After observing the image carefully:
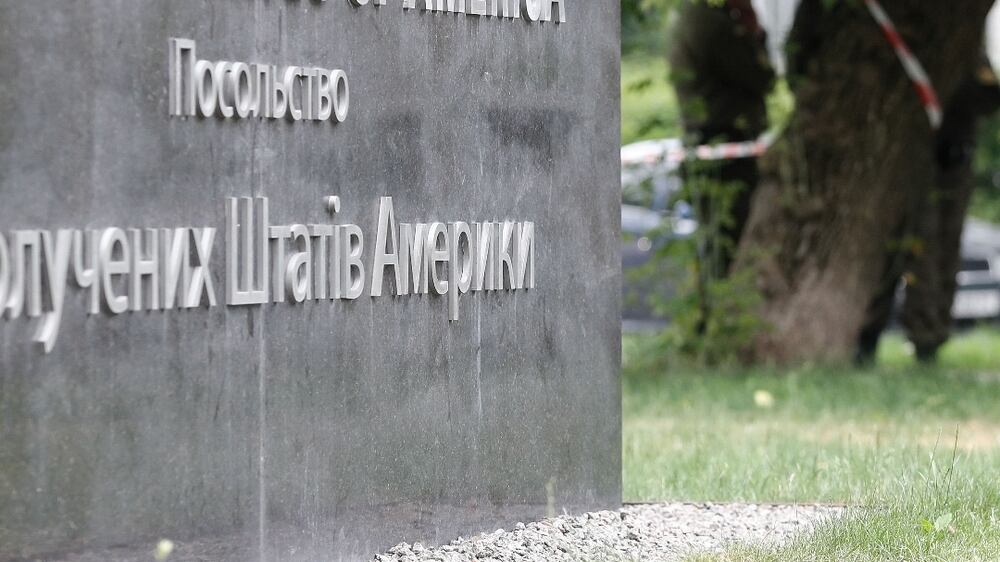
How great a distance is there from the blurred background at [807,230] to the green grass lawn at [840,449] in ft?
0.11

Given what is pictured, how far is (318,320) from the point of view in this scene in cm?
457

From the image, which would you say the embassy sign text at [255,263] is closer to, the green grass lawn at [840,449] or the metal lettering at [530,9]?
the metal lettering at [530,9]

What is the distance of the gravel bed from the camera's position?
4.93 m

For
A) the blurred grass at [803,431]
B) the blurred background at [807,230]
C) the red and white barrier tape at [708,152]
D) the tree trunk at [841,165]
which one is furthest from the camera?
the red and white barrier tape at [708,152]

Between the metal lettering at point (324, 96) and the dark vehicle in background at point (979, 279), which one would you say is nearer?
the metal lettering at point (324, 96)

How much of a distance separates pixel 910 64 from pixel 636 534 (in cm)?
677

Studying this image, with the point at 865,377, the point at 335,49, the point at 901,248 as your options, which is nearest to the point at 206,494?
the point at 335,49

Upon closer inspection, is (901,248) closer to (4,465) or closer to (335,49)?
(335,49)

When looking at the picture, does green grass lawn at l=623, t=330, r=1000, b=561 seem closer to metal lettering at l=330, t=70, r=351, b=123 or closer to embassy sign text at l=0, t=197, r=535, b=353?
embassy sign text at l=0, t=197, r=535, b=353

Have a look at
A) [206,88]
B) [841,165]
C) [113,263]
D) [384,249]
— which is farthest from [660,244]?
[113,263]

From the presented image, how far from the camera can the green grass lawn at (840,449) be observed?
198 inches

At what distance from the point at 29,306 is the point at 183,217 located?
0.49 meters

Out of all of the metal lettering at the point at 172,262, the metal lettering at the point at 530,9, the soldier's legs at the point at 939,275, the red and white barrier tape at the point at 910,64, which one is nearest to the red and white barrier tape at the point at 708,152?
the red and white barrier tape at the point at 910,64

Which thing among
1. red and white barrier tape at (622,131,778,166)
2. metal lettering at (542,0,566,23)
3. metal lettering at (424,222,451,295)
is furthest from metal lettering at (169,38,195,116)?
red and white barrier tape at (622,131,778,166)
